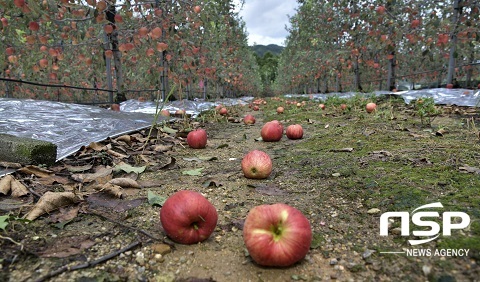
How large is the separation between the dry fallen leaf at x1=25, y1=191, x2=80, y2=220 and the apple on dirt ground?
3.97ft

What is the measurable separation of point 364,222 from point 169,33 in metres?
6.85

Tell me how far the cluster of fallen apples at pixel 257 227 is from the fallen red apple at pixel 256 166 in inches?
38.8

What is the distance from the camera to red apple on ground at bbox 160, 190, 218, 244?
142 cm

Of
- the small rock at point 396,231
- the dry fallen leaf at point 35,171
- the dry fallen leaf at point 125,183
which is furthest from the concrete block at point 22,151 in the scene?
the small rock at point 396,231

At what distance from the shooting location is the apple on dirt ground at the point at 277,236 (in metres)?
1.24

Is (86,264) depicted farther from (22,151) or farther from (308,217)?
(22,151)

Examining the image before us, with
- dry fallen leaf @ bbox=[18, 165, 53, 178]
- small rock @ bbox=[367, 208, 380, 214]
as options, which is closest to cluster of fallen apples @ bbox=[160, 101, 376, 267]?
small rock @ bbox=[367, 208, 380, 214]

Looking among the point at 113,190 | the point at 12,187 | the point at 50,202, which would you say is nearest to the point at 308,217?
the point at 113,190

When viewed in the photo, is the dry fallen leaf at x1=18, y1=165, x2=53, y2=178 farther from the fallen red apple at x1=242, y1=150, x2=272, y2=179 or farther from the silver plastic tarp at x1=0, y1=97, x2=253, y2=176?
the fallen red apple at x1=242, y1=150, x2=272, y2=179

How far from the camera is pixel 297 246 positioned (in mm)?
1246

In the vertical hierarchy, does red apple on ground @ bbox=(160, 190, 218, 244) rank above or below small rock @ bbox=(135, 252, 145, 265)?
above

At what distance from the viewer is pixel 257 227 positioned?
49.7 inches

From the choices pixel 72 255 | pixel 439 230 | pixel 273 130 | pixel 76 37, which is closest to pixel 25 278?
pixel 72 255

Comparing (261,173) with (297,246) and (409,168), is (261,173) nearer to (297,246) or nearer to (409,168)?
(409,168)
